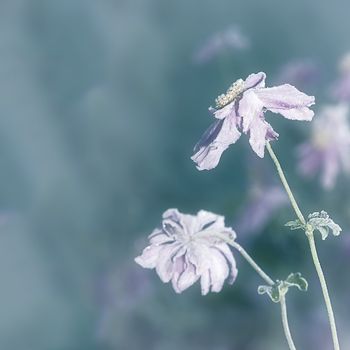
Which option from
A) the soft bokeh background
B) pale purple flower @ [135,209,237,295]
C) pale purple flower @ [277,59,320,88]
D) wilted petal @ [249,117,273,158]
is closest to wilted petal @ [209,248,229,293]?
pale purple flower @ [135,209,237,295]

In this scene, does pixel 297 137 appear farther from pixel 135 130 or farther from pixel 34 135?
pixel 34 135

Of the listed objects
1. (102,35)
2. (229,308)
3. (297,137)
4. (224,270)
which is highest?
(102,35)

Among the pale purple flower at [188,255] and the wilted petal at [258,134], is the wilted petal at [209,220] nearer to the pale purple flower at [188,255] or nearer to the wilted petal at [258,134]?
the pale purple flower at [188,255]

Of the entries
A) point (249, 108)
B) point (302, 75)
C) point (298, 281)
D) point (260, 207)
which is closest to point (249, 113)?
point (249, 108)

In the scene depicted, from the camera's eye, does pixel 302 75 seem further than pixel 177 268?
Yes

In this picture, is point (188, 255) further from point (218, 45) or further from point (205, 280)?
point (218, 45)

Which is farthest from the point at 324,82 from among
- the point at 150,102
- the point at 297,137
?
the point at 150,102
